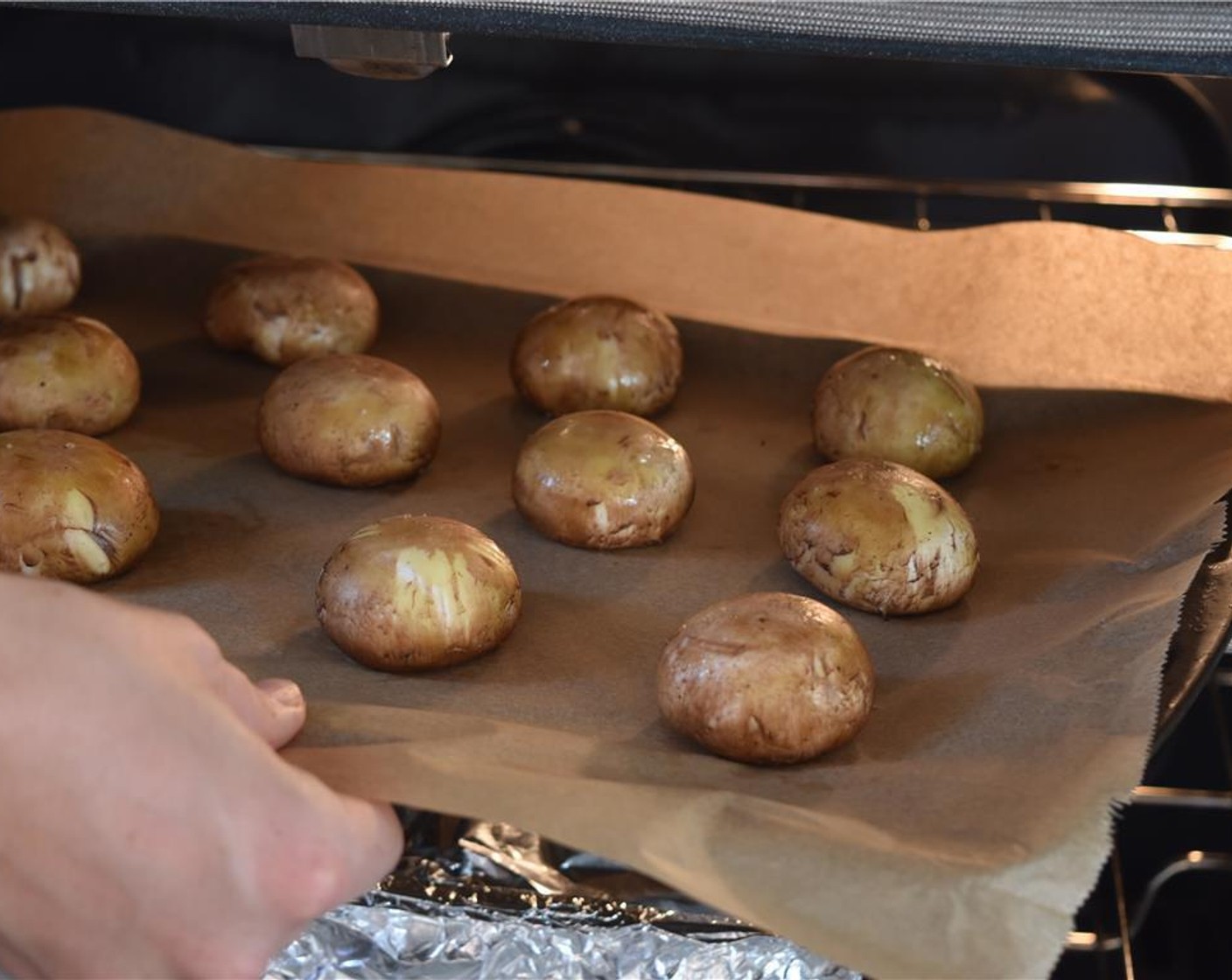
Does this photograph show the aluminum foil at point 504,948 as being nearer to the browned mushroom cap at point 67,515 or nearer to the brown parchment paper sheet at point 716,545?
the brown parchment paper sheet at point 716,545

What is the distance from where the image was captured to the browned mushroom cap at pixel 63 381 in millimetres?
1642

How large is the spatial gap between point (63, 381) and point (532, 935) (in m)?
0.86

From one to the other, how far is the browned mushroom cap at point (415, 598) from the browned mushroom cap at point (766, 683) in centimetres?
18

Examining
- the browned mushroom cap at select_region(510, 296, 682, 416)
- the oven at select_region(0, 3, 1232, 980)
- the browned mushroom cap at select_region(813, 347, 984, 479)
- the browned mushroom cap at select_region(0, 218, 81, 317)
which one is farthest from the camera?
the oven at select_region(0, 3, 1232, 980)

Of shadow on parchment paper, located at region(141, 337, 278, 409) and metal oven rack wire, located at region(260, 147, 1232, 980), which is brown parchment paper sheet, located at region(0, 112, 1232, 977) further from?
metal oven rack wire, located at region(260, 147, 1232, 980)

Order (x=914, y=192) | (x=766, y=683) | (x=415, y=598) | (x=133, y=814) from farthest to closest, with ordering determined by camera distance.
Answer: (x=914, y=192)
(x=415, y=598)
(x=766, y=683)
(x=133, y=814)

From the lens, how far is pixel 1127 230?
206 centimetres

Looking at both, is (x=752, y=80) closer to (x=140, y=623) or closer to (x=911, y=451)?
(x=911, y=451)

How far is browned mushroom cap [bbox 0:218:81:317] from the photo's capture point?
185cm

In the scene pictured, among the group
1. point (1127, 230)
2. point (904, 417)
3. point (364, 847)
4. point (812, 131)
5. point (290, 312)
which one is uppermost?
point (812, 131)

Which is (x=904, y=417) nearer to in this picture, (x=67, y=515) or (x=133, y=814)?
(x=67, y=515)

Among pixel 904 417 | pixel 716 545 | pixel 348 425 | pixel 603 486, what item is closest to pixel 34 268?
pixel 348 425

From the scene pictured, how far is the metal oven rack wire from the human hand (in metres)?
0.94

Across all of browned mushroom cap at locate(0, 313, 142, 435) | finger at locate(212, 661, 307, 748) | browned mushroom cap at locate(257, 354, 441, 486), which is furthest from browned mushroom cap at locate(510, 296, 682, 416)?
finger at locate(212, 661, 307, 748)
